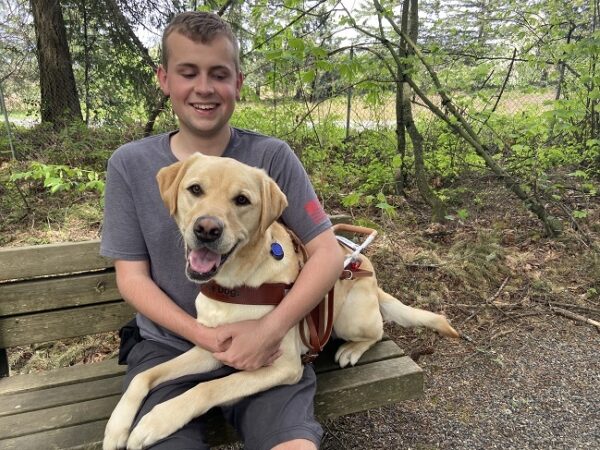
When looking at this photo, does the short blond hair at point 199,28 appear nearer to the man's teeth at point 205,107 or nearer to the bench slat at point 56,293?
the man's teeth at point 205,107

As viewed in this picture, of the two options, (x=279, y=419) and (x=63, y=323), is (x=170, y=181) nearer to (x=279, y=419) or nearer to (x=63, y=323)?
(x=279, y=419)

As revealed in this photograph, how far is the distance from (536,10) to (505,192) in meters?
2.19

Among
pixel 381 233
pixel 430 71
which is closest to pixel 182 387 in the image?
pixel 381 233

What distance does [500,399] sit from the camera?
9.60 ft

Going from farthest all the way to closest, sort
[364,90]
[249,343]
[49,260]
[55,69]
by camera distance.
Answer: [55,69] < [364,90] < [49,260] < [249,343]

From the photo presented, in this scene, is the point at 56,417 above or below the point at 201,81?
below

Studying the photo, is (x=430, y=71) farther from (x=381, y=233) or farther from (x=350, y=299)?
(x=350, y=299)

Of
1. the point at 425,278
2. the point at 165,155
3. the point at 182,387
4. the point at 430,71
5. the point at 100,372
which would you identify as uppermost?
the point at 430,71

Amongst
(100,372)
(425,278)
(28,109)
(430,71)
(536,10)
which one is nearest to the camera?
(100,372)

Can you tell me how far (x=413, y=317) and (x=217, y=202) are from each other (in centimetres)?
146

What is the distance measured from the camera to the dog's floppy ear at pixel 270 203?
1.88 meters

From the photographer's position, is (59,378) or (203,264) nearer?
(203,264)

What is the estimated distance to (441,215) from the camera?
5246 mm

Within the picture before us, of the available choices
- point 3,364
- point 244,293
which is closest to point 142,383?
point 244,293
